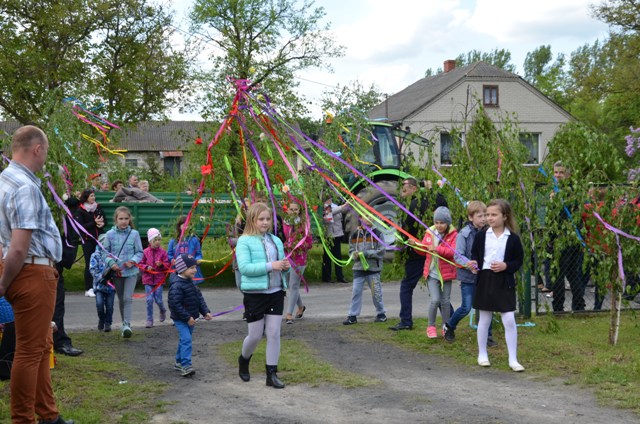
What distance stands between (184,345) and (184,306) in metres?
0.37

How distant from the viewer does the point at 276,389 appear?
6.08 metres

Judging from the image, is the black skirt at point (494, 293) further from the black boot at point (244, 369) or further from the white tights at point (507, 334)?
the black boot at point (244, 369)

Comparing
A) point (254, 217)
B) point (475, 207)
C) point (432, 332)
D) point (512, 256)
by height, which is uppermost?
point (475, 207)

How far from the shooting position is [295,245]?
9273 millimetres

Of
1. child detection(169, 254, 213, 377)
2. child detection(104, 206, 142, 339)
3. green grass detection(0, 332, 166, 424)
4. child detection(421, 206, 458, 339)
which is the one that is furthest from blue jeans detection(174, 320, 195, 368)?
child detection(421, 206, 458, 339)

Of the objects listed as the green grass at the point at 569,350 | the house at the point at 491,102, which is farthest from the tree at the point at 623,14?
the green grass at the point at 569,350

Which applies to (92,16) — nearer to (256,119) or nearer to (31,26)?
(31,26)

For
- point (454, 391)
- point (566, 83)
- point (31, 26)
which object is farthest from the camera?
point (566, 83)

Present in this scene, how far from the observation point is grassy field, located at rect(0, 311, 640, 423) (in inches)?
220

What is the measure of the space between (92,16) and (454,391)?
57.3 ft

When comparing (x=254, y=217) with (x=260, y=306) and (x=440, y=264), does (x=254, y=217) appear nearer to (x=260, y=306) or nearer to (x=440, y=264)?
(x=260, y=306)

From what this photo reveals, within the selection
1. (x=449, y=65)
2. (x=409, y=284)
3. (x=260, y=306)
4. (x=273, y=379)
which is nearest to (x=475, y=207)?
(x=409, y=284)

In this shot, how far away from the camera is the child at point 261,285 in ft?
20.3

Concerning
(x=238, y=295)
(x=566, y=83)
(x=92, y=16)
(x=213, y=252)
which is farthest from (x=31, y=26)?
(x=566, y=83)
